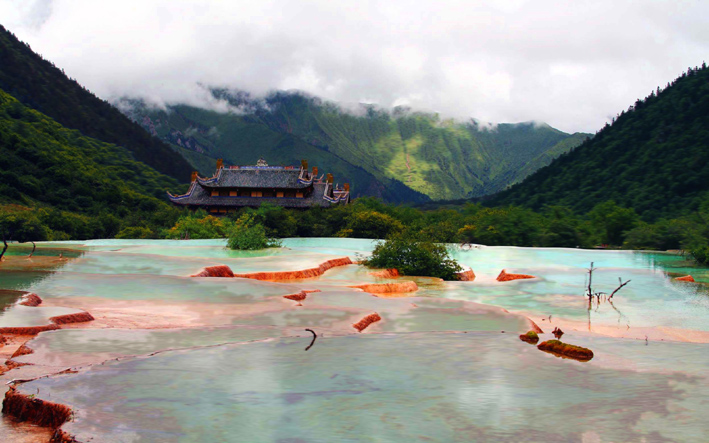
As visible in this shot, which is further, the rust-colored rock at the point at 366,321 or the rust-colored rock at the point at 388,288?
the rust-colored rock at the point at 388,288

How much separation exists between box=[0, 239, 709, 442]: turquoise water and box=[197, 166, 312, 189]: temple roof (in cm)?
4076

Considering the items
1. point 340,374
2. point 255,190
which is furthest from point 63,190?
point 340,374

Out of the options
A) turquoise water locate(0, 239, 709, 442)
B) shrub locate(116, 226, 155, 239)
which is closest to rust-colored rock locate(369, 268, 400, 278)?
turquoise water locate(0, 239, 709, 442)

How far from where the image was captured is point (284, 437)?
15.6 ft

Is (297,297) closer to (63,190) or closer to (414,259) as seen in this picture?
(414,259)

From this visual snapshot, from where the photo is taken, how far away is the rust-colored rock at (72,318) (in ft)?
28.5

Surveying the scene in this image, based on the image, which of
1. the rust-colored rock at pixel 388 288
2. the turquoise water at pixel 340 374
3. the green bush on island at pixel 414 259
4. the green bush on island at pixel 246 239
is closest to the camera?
the turquoise water at pixel 340 374

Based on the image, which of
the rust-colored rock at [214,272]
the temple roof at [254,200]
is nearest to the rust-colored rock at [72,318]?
the rust-colored rock at [214,272]

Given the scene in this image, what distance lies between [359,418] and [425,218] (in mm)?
47265

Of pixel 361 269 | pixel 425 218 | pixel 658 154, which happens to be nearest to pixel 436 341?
pixel 361 269

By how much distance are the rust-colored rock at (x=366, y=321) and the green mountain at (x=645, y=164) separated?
46990mm

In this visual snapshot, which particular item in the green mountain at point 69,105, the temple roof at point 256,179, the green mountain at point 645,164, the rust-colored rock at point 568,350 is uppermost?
the green mountain at point 69,105

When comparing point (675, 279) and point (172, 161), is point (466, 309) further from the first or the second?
point (172, 161)

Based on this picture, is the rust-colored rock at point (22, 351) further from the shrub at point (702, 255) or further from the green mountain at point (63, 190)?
the green mountain at point (63, 190)
